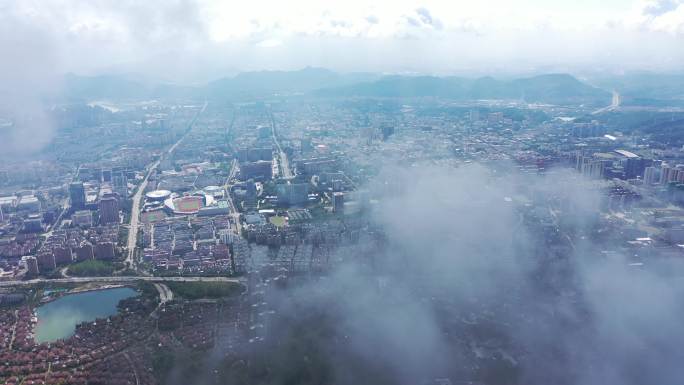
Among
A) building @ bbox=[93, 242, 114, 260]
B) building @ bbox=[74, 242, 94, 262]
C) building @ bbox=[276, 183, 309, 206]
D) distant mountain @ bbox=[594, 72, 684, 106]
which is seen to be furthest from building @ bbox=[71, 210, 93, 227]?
distant mountain @ bbox=[594, 72, 684, 106]

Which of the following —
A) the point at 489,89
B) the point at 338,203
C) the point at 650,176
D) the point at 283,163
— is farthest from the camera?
the point at 489,89

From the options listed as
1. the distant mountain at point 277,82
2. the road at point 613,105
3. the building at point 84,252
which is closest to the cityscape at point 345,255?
the building at point 84,252

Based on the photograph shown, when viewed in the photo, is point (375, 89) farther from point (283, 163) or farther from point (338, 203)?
point (338, 203)

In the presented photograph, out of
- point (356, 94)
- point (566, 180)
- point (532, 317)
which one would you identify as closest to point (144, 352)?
point (532, 317)

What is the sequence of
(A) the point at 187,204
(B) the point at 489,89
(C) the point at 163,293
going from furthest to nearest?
(B) the point at 489,89 < (A) the point at 187,204 < (C) the point at 163,293

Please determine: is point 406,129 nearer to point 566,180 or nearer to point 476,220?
point 566,180

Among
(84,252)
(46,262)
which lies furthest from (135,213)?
(46,262)
